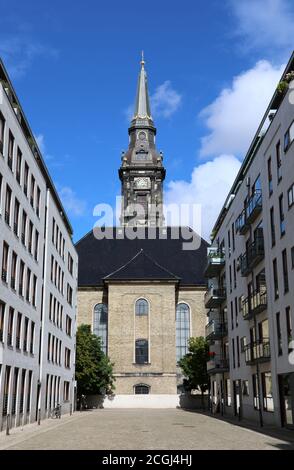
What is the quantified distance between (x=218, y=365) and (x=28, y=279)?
18787 millimetres

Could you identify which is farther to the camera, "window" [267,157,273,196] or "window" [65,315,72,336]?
"window" [65,315,72,336]

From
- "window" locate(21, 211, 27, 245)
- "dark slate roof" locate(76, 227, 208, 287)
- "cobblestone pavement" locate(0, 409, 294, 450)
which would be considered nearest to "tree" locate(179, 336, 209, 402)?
"dark slate roof" locate(76, 227, 208, 287)

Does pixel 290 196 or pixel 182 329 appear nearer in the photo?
pixel 290 196

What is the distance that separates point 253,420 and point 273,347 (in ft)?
22.1

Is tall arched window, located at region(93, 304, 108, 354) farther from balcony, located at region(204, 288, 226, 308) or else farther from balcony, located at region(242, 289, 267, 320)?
balcony, located at region(242, 289, 267, 320)

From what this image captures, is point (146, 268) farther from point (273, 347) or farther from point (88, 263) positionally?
point (273, 347)

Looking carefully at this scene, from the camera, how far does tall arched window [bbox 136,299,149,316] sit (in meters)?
66.1

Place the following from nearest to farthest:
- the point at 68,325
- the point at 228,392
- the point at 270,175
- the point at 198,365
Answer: the point at 270,175 → the point at 228,392 → the point at 68,325 → the point at 198,365

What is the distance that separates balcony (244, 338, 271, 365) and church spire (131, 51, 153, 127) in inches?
3039

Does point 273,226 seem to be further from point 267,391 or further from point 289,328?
point 267,391

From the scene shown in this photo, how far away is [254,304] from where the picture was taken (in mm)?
31734

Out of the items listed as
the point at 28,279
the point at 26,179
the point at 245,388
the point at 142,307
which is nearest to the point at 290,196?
the point at 26,179
